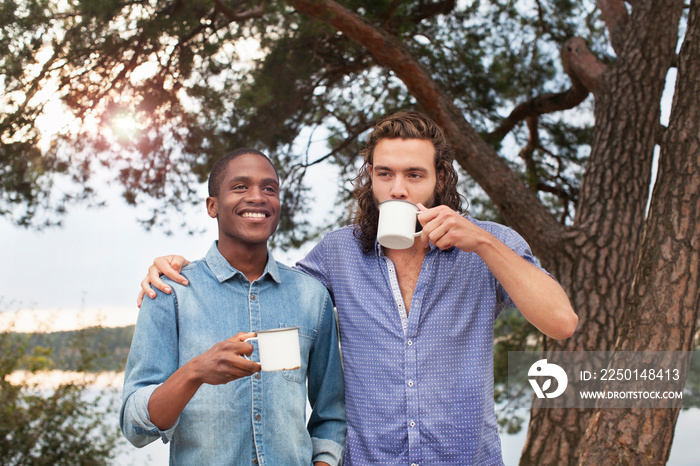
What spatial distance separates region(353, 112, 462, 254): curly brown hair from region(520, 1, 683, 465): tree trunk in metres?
2.17

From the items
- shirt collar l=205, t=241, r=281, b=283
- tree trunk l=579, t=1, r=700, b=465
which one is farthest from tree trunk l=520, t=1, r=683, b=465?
shirt collar l=205, t=241, r=281, b=283

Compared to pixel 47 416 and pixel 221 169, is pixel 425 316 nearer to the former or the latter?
pixel 221 169

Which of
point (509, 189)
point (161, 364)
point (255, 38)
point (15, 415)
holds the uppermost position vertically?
point (255, 38)

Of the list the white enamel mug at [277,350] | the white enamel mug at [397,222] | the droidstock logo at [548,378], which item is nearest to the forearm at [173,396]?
the white enamel mug at [277,350]

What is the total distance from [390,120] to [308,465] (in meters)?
1.10

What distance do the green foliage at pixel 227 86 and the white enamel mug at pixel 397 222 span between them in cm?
331

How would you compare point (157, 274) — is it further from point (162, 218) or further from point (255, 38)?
point (255, 38)

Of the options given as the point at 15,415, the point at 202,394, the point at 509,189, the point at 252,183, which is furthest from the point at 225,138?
the point at 202,394

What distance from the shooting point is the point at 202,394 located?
1.61m

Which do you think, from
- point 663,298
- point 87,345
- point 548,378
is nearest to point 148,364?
point 663,298

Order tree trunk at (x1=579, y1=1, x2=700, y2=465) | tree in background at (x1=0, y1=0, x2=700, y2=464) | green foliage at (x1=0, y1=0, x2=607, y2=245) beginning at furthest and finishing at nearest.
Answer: green foliage at (x1=0, y1=0, x2=607, y2=245) → tree in background at (x1=0, y1=0, x2=700, y2=464) → tree trunk at (x1=579, y1=1, x2=700, y2=465)

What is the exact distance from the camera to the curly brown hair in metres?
2.00

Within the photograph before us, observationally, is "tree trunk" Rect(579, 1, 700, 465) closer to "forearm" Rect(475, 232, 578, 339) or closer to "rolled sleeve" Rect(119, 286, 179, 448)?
"forearm" Rect(475, 232, 578, 339)

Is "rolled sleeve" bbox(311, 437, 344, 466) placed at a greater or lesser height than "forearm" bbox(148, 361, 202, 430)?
lesser
